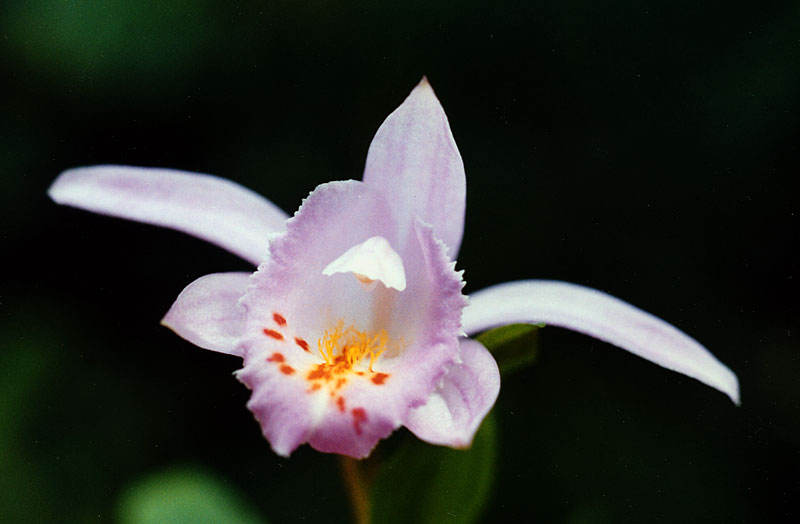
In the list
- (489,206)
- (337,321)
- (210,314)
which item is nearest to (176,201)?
(210,314)

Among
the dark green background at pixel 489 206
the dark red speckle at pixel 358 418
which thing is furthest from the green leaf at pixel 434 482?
the dark green background at pixel 489 206

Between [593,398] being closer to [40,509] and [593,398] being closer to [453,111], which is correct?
[453,111]

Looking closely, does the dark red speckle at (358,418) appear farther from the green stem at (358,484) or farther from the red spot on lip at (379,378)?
the green stem at (358,484)

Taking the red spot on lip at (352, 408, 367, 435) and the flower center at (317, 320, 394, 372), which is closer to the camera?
the red spot on lip at (352, 408, 367, 435)

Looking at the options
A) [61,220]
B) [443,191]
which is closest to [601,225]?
[443,191]

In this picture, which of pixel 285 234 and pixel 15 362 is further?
pixel 15 362

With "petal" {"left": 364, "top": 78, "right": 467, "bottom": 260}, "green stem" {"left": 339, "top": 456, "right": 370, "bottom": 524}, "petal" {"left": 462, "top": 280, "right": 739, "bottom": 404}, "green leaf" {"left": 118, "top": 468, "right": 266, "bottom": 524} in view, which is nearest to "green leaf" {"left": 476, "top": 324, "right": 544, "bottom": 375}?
"petal" {"left": 462, "top": 280, "right": 739, "bottom": 404}

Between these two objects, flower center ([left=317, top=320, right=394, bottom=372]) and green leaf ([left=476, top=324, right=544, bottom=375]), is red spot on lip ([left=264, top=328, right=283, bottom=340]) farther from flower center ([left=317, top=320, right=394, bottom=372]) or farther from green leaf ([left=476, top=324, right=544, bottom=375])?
green leaf ([left=476, top=324, right=544, bottom=375])
